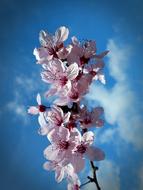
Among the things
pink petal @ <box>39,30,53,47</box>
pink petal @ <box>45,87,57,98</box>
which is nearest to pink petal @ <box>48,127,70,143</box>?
pink petal @ <box>45,87,57,98</box>

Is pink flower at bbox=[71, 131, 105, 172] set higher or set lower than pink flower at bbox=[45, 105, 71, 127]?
lower

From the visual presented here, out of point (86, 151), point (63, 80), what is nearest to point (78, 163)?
point (86, 151)

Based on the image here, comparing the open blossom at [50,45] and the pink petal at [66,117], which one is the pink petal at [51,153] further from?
the open blossom at [50,45]

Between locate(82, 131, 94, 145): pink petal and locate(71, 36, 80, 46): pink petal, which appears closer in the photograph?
locate(82, 131, 94, 145): pink petal

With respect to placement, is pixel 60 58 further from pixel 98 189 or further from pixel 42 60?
pixel 98 189

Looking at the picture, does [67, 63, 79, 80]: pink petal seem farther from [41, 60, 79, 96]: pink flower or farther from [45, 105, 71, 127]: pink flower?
[45, 105, 71, 127]: pink flower
